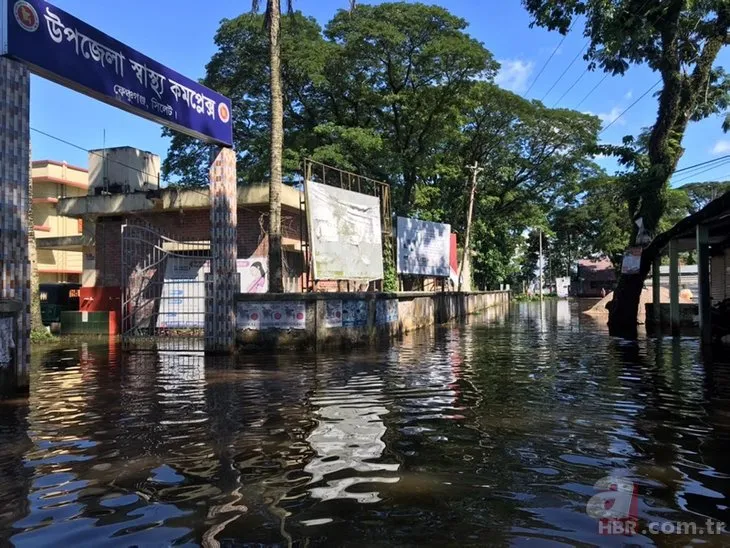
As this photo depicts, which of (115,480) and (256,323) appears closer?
(115,480)

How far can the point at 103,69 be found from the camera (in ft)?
31.1

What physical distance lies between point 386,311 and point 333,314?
293cm

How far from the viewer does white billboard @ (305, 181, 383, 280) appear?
14.7 metres

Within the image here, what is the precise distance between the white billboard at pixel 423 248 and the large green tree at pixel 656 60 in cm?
828

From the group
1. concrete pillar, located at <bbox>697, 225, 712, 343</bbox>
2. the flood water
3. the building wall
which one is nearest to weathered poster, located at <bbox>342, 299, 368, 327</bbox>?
the building wall

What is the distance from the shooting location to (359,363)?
11227 mm

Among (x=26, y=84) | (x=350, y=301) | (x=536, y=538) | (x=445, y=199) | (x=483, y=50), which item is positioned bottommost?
(x=536, y=538)

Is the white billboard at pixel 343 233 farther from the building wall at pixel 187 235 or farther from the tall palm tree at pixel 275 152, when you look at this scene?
the building wall at pixel 187 235

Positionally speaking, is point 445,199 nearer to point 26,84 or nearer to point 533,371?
point 533,371

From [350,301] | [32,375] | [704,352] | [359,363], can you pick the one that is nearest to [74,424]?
[32,375]

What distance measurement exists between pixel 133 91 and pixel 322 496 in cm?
876

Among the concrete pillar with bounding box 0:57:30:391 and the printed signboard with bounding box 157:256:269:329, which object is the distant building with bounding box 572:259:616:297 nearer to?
the printed signboard with bounding box 157:256:269:329

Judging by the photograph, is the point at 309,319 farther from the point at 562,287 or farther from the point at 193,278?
the point at 562,287

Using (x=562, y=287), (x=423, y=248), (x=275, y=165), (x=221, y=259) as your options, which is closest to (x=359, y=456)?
(x=221, y=259)
